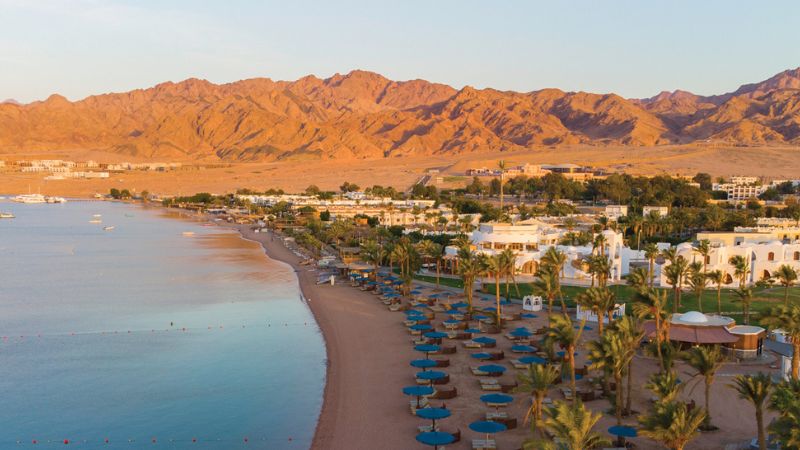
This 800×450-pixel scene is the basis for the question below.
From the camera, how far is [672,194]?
97188 mm

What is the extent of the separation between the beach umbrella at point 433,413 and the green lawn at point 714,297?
17463 millimetres

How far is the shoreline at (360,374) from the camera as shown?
72.0ft

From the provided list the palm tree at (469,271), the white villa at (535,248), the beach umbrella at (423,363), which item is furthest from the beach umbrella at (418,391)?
the white villa at (535,248)

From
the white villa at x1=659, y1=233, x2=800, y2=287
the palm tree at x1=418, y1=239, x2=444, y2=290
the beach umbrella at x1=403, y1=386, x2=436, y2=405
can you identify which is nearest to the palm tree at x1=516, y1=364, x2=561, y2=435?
the beach umbrella at x1=403, y1=386, x2=436, y2=405

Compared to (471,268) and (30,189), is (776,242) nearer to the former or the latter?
(471,268)

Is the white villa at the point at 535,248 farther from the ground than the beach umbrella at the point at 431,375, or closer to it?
farther from the ground

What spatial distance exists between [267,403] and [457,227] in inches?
1782

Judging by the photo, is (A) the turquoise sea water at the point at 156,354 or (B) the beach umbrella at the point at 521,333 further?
(B) the beach umbrella at the point at 521,333

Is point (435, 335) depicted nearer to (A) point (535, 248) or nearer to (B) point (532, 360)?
(B) point (532, 360)

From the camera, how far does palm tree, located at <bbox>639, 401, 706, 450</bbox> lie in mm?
17172

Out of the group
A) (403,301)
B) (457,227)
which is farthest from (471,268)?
(457,227)

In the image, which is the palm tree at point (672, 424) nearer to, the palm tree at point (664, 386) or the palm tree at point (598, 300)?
the palm tree at point (664, 386)

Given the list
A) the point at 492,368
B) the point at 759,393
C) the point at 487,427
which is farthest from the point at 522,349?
the point at 759,393

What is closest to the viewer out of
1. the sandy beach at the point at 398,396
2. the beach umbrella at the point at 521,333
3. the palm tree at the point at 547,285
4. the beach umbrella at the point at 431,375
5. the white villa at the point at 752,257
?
the sandy beach at the point at 398,396
